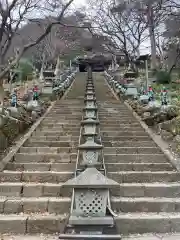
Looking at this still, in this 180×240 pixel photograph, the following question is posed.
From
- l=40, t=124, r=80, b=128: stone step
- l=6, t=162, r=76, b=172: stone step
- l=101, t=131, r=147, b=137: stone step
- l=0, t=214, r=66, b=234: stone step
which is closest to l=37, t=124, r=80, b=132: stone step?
l=40, t=124, r=80, b=128: stone step

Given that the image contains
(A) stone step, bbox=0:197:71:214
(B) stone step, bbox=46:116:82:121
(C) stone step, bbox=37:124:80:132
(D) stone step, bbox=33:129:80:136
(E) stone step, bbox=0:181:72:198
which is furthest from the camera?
(B) stone step, bbox=46:116:82:121

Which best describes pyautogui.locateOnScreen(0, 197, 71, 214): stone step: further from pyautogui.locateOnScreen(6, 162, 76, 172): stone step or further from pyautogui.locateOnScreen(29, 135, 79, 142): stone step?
pyautogui.locateOnScreen(29, 135, 79, 142): stone step

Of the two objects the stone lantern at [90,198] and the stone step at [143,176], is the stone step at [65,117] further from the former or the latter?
the stone lantern at [90,198]

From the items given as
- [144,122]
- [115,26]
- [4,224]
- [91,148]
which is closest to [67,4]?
[144,122]

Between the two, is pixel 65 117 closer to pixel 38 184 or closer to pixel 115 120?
pixel 115 120

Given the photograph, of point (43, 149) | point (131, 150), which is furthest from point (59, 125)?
point (131, 150)

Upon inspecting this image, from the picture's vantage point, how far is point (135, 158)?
27.7 ft

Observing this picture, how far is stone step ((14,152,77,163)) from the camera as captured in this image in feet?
27.3

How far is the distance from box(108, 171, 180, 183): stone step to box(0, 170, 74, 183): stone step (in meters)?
0.91

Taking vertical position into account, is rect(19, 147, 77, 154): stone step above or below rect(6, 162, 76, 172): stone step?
above

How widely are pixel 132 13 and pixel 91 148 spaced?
26798mm

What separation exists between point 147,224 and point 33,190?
216cm

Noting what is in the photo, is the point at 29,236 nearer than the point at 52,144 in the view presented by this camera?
Yes

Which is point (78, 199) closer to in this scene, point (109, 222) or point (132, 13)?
point (109, 222)
